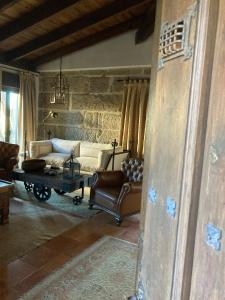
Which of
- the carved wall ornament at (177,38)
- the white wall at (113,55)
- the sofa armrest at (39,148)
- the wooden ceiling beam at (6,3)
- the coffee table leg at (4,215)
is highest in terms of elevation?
the wooden ceiling beam at (6,3)

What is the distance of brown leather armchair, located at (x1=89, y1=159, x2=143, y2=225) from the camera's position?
3.33 m

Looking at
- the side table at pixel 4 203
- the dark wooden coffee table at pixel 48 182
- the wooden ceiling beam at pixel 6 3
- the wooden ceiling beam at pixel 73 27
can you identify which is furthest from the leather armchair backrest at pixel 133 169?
the wooden ceiling beam at pixel 6 3

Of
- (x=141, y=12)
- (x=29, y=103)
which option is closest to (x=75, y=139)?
(x=29, y=103)

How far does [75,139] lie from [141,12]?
10.8 feet

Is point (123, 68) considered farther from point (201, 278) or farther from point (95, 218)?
point (201, 278)

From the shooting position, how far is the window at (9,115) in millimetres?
6224

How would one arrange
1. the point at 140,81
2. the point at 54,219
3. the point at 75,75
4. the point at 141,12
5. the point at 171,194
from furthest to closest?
the point at 75,75 < the point at 140,81 < the point at 141,12 < the point at 54,219 < the point at 171,194

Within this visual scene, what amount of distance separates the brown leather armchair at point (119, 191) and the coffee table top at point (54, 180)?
0.24 meters

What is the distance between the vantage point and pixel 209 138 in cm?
82

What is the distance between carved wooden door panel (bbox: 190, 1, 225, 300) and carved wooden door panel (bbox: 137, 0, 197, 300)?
9cm

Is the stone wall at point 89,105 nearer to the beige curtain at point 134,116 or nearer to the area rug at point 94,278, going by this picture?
the beige curtain at point 134,116

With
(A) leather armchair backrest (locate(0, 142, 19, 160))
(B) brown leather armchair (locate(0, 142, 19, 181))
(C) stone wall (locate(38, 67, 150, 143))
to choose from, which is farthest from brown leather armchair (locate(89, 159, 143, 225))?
(C) stone wall (locate(38, 67, 150, 143))

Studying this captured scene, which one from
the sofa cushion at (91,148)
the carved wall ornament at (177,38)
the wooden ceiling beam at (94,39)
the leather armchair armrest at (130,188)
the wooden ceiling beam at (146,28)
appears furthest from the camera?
the sofa cushion at (91,148)

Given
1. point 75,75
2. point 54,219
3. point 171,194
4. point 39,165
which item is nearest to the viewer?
point 171,194
